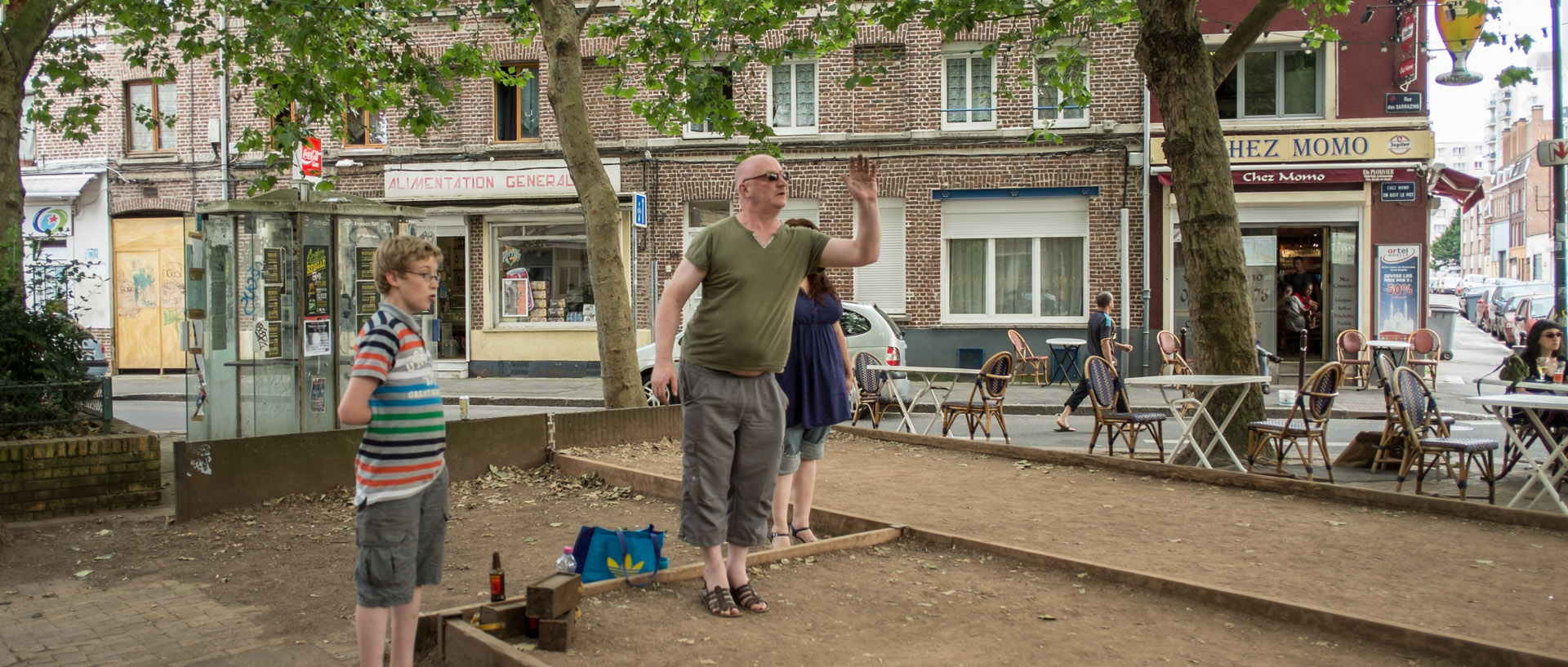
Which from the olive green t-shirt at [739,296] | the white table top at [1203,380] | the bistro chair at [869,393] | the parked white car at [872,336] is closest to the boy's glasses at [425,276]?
the olive green t-shirt at [739,296]

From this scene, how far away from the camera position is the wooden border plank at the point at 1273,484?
6.55 meters

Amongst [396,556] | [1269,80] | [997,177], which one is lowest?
[396,556]

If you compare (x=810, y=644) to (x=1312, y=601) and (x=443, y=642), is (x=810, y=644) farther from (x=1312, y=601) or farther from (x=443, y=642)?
(x=1312, y=601)

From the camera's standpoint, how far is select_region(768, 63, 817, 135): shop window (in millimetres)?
20766

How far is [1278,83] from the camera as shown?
19578 mm

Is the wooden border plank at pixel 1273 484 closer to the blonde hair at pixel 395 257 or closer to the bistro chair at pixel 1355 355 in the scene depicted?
the blonde hair at pixel 395 257

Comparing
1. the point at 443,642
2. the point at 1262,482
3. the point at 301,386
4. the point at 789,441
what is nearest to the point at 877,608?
the point at 789,441

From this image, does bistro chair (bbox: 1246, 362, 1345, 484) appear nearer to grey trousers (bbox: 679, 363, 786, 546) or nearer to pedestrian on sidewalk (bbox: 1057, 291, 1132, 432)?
pedestrian on sidewalk (bbox: 1057, 291, 1132, 432)

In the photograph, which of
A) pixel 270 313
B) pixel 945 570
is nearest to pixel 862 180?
pixel 945 570

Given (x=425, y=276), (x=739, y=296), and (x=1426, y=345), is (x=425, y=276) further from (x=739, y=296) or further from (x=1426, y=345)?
(x=1426, y=345)

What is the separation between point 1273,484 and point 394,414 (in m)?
6.20

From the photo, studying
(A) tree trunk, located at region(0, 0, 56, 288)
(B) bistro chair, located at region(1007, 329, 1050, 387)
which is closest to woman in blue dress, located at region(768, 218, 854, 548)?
(A) tree trunk, located at region(0, 0, 56, 288)

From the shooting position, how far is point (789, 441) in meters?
5.55

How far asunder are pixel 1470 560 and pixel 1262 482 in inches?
80.3
